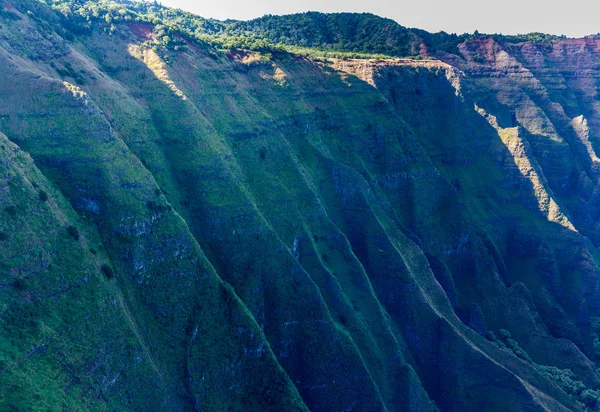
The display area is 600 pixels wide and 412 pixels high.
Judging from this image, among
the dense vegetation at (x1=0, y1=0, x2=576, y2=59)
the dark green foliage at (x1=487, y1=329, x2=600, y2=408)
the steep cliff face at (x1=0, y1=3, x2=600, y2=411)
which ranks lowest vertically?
the dark green foliage at (x1=487, y1=329, x2=600, y2=408)

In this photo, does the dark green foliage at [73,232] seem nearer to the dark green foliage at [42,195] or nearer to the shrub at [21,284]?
the dark green foliage at [42,195]

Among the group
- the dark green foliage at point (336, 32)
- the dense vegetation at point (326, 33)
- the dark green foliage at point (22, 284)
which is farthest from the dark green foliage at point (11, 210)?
the dark green foliage at point (336, 32)

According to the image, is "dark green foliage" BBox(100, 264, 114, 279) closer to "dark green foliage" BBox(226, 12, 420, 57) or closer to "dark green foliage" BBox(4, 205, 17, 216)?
"dark green foliage" BBox(4, 205, 17, 216)

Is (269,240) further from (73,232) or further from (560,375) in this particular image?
(560,375)

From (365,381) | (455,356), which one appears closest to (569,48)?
(455,356)

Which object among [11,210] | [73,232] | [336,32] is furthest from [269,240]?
[336,32]

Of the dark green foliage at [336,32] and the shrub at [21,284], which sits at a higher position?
the dark green foliage at [336,32]

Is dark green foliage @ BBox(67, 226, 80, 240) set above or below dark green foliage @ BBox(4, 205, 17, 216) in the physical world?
below

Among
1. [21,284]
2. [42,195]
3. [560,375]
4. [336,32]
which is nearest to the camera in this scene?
[21,284]

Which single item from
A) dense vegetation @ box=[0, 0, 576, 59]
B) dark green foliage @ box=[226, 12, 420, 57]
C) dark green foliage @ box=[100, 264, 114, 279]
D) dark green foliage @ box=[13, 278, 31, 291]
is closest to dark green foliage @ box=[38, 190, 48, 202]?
dark green foliage @ box=[100, 264, 114, 279]

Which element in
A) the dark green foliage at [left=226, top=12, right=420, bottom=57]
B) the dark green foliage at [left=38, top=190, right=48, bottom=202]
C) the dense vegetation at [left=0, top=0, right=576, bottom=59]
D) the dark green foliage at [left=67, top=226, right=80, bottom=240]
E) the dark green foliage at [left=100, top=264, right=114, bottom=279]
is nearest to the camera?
the dark green foliage at [left=38, top=190, right=48, bottom=202]
